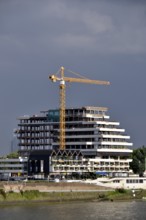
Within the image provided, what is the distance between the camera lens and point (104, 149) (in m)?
188

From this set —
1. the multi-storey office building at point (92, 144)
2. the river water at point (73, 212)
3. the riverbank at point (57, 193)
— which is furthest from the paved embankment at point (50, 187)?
the multi-storey office building at point (92, 144)

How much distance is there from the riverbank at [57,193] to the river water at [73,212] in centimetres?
757

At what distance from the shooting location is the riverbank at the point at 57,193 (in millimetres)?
128375

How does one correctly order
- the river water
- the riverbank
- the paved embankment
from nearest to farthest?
the river water
the riverbank
the paved embankment

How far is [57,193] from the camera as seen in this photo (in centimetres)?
13662

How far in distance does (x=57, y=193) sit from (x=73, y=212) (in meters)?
31.5

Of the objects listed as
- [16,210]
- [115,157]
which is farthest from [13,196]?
[115,157]

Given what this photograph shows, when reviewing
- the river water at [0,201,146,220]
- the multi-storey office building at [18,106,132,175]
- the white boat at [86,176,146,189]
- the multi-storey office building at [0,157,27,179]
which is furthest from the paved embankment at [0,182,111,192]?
the multi-storey office building at [0,157,27,179]

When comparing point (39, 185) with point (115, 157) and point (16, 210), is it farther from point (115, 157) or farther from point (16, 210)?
point (115, 157)

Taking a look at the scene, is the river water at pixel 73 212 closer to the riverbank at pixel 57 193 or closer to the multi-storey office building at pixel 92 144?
the riverbank at pixel 57 193

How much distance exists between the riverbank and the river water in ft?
24.8

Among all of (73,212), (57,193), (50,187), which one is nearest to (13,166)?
(50,187)

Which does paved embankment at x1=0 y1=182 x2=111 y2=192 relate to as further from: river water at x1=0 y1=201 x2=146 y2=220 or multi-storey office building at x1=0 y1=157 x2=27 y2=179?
multi-storey office building at x1=0 y1=157 x2=27 y2=179

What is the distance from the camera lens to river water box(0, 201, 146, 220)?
96775 millimetres
